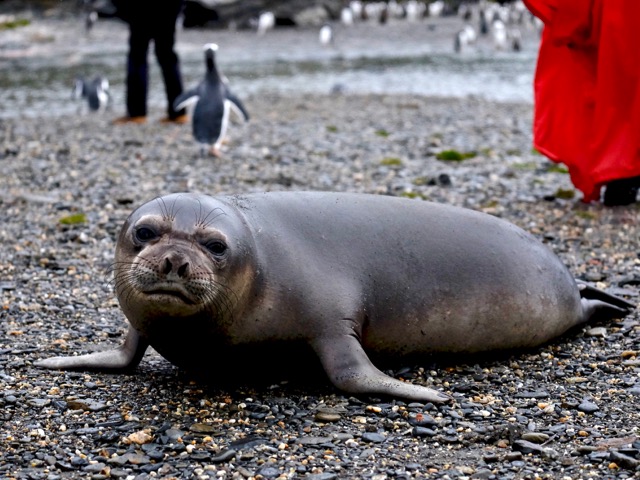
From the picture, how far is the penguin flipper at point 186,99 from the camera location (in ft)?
34.8

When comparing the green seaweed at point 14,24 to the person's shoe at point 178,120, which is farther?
the green seaweed at point 14,24

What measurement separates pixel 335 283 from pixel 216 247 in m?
0.54

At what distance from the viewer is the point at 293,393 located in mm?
3670

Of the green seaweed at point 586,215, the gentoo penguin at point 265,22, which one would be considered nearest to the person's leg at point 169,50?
the green seaweed at point 586,215

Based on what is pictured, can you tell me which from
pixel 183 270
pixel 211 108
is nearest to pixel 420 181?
pixel 211 108

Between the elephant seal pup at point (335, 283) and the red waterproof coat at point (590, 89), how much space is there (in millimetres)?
2186

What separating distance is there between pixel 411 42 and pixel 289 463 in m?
27.7

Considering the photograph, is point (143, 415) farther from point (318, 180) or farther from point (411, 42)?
point (411, 42)

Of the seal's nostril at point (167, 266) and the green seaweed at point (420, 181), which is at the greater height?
the seal's nostril at point (167, 266)

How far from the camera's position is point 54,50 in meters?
26.4

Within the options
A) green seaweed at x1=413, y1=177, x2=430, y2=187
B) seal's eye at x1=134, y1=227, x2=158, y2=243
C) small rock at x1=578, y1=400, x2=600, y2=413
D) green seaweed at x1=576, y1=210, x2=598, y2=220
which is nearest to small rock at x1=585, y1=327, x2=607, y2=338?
small rock at x1=578, y1=400, x2=600, y2=413

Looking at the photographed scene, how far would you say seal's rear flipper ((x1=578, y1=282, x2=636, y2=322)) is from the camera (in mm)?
4562

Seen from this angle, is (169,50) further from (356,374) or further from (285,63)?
(285,63)

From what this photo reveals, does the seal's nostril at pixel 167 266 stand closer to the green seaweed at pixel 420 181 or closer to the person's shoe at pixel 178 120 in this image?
the green seaweed at pixel 420 181
